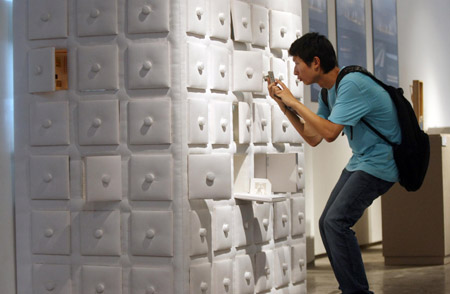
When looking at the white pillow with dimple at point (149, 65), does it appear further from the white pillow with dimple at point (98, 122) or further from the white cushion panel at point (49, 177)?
the white cushion panel at point (49, 177)

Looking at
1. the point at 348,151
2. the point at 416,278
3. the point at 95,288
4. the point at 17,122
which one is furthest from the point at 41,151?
the point at 348,151

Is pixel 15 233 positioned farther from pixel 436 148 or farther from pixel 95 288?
pixel 436 148

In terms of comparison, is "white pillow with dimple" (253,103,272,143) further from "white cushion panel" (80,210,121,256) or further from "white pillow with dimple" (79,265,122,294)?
"white pillow with dimple" (79,265,122,294)

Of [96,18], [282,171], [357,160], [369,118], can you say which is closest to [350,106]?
[369,118]

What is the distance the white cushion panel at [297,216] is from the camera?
468cm

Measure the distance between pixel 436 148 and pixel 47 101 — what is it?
3.62 metres

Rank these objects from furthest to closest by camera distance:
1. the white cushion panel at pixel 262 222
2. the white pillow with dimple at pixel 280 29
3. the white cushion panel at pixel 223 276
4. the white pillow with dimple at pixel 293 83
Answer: the white pillow with dimple at pixel 293 83 < the white pillow with dimple at pixel 280 29 < the white cushion panel at pixel 262 222 < the white cushion panel at pixel 223 276

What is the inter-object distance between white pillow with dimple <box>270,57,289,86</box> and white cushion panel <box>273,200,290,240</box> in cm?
68

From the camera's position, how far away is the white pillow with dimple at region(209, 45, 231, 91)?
4004mm

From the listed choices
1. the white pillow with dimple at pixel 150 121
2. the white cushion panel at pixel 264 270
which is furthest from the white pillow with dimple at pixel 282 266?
the white pillow with dimple at pixel 150 121

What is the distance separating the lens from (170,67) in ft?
12.5

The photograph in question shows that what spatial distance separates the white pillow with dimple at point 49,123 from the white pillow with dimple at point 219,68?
0.71 m

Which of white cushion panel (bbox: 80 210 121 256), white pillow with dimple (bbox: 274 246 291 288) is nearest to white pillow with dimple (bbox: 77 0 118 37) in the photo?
white cushion panel (bbox: 80 210 121 256)

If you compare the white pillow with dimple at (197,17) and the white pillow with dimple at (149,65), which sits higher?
the white pillow with dimple at (197,17)
